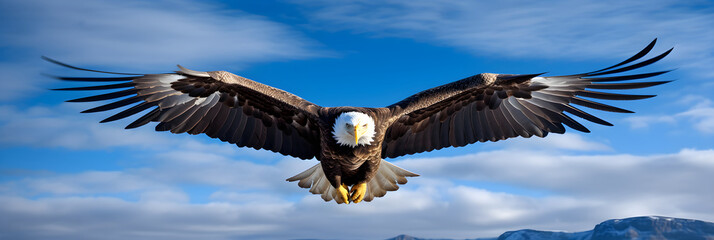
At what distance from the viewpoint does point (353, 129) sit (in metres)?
6.38

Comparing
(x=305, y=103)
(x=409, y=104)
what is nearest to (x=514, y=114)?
(x=409, y=104)

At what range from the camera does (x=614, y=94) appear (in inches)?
289

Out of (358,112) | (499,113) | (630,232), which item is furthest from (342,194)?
(630,232)

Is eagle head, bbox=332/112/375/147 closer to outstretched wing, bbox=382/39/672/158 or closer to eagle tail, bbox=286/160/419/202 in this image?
outstretched wing, bbox=382/39/672/158

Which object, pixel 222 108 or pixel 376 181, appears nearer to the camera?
pixel 222 108

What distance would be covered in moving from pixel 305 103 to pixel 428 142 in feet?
5.58

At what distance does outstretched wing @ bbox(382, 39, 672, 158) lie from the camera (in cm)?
751

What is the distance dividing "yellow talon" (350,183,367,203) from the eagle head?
118 cm

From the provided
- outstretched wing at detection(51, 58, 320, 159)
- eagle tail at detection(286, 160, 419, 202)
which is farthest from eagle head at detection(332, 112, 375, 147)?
eagle tail at detection(286, 160, 419, 202)

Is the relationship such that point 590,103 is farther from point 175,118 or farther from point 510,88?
point 175,118

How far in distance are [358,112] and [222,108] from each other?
1788 millimetres

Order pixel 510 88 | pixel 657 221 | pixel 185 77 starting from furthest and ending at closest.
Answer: pixel 657 221 < pixel 510 88 < pixel 185 77

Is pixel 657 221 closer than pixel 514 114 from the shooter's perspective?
No

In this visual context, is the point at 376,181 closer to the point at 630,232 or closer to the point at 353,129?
the point at 353,129
